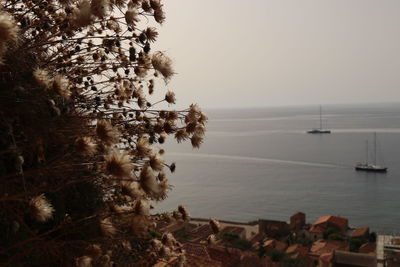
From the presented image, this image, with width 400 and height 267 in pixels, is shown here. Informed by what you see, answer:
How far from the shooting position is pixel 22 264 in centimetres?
131

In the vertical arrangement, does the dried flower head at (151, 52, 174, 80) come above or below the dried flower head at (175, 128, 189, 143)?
above

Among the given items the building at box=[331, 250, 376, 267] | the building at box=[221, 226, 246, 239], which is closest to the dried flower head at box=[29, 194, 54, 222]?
the building at box=[331, 250, 376, 267]

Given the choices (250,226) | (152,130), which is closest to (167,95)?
(152,130)

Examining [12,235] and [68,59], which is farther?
[68,59]

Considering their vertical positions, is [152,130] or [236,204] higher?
[152,130]

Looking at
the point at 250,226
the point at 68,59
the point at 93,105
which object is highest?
the point at 68,59

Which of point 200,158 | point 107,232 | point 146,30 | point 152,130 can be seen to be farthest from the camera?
point 200,158

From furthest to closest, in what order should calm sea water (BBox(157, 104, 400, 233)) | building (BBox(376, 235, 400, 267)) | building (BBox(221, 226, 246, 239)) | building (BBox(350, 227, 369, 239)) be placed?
calm sea water (BBox(157, 104, 400, 233)), building (BBox(350, 227, 369, 239)), building (BBox(221, 226, 246, 239)), building (BBox(376, 235, 400, 267))

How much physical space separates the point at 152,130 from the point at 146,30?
0.49m

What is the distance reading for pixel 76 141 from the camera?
1290mm

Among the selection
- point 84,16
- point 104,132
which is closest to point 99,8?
point 84,16

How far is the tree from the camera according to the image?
4.04 feet

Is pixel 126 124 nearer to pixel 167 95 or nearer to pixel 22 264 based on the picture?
pixel 167 95

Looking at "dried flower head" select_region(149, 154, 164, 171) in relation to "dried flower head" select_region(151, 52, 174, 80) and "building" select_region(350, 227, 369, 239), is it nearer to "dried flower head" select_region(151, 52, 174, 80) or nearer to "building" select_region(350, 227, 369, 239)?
"dried flower head" select_region(151, 52, 174, 80)
